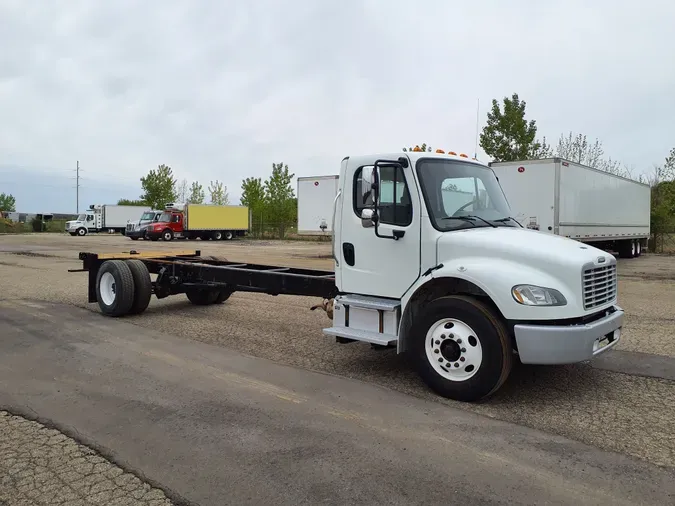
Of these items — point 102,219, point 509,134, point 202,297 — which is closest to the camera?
point 202,297

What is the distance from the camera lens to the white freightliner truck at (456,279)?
15.8 ft

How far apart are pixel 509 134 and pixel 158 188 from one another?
45.8 meters

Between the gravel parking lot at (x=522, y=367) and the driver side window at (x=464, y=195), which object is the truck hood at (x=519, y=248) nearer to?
the driver side window at (x=464, y=195)

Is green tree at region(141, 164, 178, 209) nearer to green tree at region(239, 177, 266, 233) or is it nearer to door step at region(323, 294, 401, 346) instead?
green tree at region(239, 177, 266, 233)

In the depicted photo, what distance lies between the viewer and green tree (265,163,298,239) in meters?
51.2

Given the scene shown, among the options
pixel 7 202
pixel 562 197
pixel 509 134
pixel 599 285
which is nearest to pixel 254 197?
pixel 509 134

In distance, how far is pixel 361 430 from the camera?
4.46 metres

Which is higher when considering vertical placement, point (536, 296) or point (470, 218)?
point (470, 218)

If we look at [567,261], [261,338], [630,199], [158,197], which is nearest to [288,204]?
[158,197]

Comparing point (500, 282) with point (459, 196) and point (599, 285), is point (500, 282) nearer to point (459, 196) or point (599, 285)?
point (599, 285)

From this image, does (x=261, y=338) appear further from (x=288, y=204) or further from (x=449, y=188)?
(x=288, y=204)

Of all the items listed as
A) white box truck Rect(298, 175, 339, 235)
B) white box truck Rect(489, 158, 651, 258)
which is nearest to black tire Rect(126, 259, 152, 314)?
white box truck Rect(489, 158, 651, 258)

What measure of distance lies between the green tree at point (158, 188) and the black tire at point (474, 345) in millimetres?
63108

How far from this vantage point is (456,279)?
210 inches
